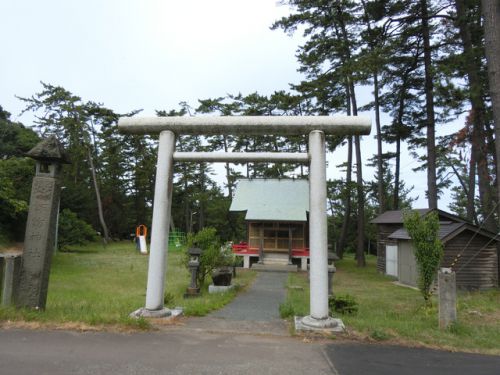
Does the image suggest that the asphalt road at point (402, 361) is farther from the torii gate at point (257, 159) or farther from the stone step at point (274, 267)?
the stone step at point (274, 267)

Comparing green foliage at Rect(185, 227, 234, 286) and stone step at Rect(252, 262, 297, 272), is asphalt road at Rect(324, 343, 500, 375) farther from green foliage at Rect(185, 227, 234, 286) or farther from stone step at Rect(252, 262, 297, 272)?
stone step at Rect(252, 262, 297, 272)

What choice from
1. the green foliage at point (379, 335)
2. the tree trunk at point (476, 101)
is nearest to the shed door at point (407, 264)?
the tree trunk at point (476, 101)

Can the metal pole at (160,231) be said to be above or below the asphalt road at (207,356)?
above

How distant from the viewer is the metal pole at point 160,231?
641 centimetres

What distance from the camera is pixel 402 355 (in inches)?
192

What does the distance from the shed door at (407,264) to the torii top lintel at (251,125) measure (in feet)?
43.6

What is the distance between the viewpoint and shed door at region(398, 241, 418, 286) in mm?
17609

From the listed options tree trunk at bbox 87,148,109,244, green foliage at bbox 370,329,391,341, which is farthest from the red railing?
tree trunk at bbox 87,148,109,244

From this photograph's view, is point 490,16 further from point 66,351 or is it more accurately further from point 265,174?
point 265,174

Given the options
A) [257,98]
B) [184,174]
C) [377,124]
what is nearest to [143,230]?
[184,174]

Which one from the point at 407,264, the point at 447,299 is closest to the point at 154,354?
the point at 447,299

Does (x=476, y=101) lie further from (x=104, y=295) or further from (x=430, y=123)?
(x=104, y=295)

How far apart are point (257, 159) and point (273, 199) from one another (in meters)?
17.9

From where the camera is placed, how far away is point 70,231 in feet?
86.0
